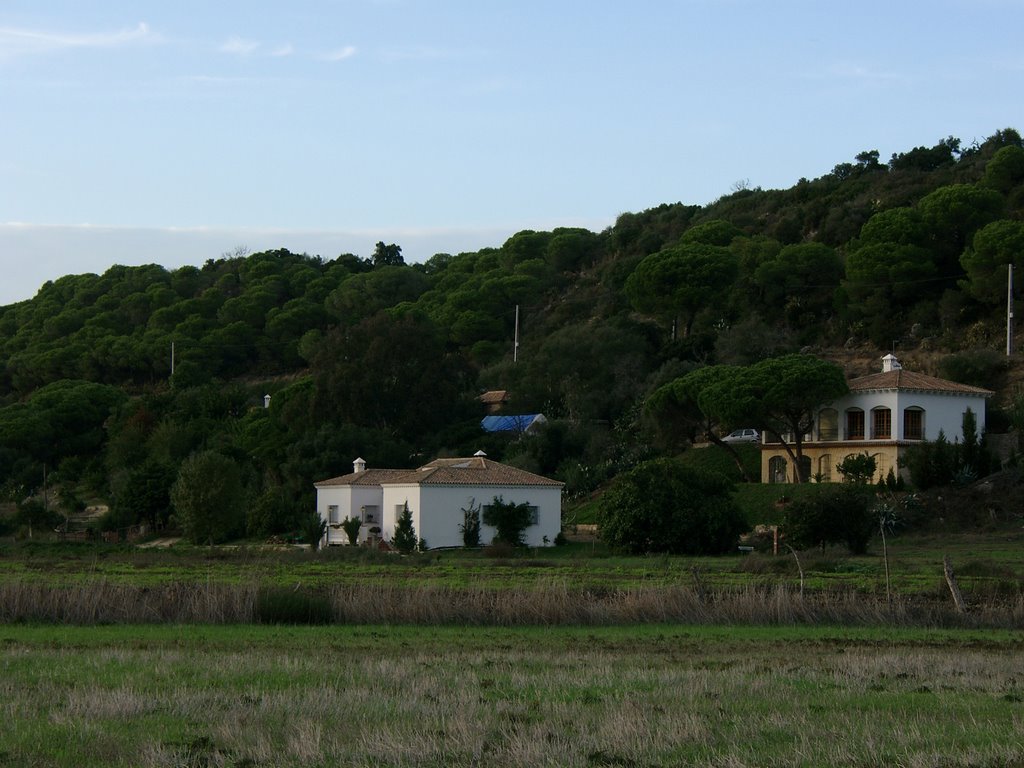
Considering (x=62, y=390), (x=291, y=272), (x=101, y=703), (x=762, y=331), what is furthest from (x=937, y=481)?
(x=291, y=272)

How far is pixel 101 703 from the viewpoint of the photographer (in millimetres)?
11828

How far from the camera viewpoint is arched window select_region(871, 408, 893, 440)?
5834 cm

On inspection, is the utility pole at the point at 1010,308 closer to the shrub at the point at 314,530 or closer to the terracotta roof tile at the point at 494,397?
the terracotta roof tile at the point at 494,397

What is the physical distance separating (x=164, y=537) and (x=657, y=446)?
79.3 feet

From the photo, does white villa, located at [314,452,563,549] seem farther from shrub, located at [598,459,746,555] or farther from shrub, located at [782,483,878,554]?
shrub, located at [782,483,878,554]

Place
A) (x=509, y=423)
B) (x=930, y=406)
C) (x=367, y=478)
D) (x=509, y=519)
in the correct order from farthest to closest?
(x=509, y=423) → (x=367, y=478) → (x=930, y=406) → (x=509, y=519)

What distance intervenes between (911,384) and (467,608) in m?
39.7

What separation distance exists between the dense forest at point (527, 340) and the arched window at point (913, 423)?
37.8 ft

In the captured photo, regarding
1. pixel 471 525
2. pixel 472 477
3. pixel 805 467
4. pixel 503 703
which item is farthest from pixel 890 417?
pixel 503 703

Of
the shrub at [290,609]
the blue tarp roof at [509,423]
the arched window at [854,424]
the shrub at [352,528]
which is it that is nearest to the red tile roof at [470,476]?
the shrub at [352,528]

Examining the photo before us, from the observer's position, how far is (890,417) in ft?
191

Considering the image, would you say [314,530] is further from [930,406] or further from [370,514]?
[930,406]

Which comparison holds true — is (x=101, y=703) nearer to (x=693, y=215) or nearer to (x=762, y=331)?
(x=762, y=331)

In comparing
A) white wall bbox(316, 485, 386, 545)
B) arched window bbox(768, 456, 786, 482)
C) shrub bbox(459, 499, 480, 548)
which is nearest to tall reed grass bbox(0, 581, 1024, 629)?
shrub bbox(459, 499, 480, 548)
